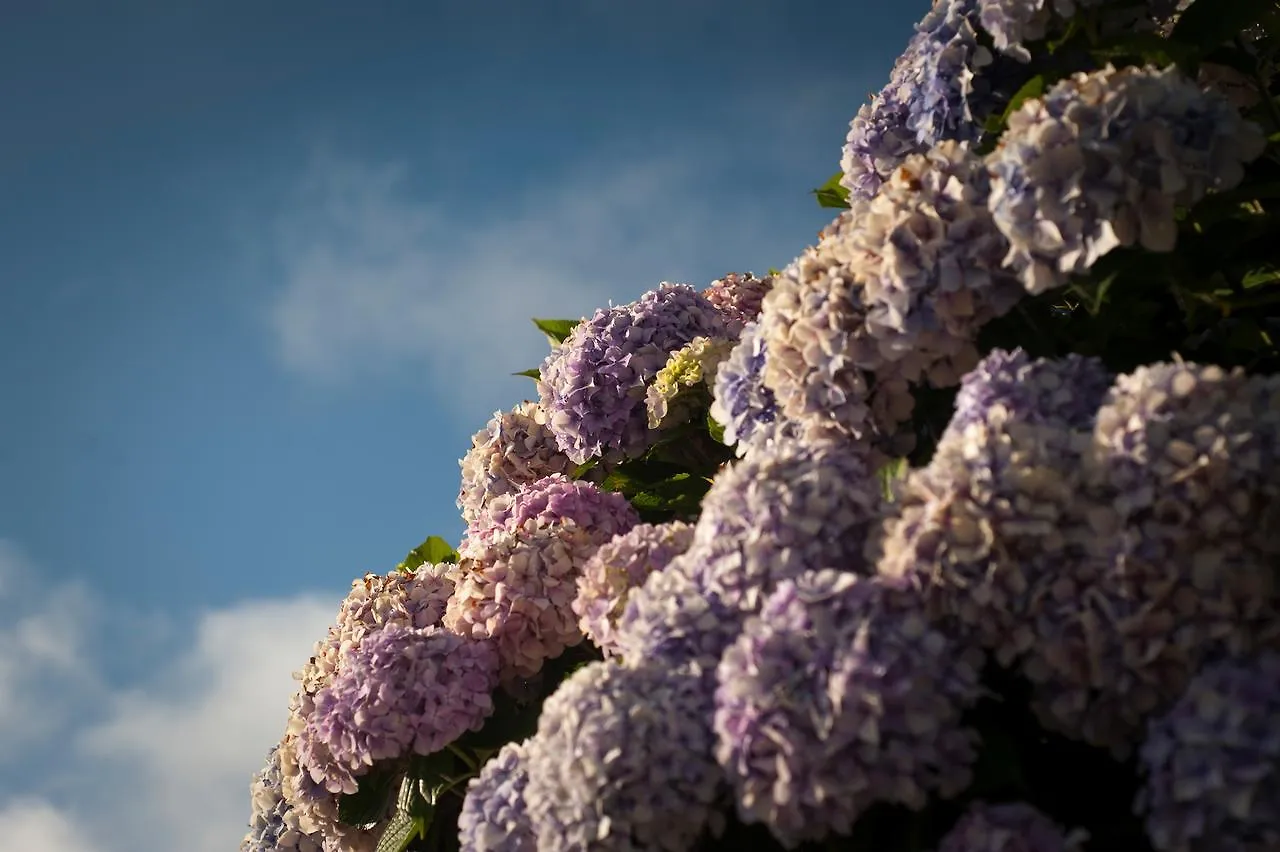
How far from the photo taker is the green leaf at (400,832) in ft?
13.6

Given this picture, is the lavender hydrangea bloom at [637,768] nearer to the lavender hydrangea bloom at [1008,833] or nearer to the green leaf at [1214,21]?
the lavender hydrangea bloom at [1008,833]

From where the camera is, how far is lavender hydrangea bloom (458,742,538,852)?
3.09m

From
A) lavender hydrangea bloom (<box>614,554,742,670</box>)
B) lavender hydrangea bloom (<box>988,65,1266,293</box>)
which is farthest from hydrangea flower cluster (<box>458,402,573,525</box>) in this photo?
lavender hydrangea bloom (<box>988,65,1266,293</box>)

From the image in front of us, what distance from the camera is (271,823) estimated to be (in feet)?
18.2

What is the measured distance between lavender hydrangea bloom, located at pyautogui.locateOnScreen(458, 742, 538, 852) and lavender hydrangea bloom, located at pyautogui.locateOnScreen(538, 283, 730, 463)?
70.1 inches

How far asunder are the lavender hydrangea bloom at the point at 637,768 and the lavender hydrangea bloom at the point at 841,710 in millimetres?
141

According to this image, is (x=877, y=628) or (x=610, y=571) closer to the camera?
(x=877, y=628)

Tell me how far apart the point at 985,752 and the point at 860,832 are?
304 millimetres

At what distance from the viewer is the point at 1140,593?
2.46 m

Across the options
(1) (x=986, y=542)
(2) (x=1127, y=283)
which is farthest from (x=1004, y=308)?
(1) (x=986, y=542)

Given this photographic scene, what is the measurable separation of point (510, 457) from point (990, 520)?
10.0ft

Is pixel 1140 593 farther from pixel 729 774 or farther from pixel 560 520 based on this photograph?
pixel 560 520

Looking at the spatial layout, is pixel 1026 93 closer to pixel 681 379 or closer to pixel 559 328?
pixel 681 379

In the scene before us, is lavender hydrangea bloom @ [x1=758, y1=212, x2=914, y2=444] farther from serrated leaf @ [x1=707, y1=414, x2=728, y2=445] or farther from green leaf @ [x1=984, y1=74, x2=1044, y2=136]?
serrated leaf @ [x1=707, y1=414, x2=728, y2=445]
